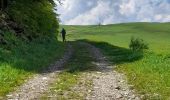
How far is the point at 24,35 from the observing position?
46.0 meters

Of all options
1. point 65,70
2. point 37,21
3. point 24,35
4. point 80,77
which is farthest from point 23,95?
point 37,21

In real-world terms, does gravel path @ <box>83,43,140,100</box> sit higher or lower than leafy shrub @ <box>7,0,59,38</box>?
lower

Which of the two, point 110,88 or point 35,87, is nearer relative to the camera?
point 110,88

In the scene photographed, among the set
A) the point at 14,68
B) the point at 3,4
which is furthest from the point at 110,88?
the point at 3,4

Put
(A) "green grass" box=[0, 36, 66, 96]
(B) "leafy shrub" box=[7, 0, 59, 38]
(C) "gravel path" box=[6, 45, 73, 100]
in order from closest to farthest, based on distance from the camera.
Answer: (C) "gravel path" box=[6, 45, 73, 100], (A) "green grass" box=[0, 36, 66, 96], (B) "leafy shrub" box=[7, 0, 59, 38]

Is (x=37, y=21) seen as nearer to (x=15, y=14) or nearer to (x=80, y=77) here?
(x=15, y=14)

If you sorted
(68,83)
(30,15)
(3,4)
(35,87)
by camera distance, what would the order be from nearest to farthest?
1. (35,87)
2. (68,83)
3. (3,4)
4. (30,15)

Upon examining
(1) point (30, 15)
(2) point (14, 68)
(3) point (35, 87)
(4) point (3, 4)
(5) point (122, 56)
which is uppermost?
(4) point (3, 4)

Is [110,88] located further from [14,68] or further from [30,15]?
[30,15]

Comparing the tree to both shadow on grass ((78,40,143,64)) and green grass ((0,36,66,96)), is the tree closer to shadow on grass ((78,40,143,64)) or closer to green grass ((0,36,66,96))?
green grass ((0,36,66,96))

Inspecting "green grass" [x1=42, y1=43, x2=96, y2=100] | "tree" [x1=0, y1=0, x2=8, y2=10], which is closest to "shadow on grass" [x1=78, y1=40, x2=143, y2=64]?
"green grass" [x1=42, y1=43, x2=96, y2=100]

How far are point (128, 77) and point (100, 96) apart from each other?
6.30m

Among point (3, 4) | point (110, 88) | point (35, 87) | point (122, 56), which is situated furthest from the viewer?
point (3, 4)

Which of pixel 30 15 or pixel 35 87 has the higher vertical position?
pixel 30 15
